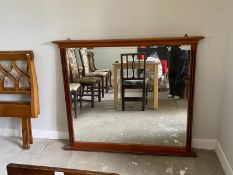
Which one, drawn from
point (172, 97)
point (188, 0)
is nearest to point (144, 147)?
point (172, 97)

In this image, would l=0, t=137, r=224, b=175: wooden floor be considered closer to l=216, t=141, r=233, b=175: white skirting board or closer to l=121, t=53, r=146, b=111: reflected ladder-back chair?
l=216, t=141, r=233, b=175: white skirting board

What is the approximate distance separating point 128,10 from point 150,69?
1.92ft

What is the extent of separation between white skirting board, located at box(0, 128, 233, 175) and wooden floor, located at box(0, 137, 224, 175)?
Result: 0.19 feet

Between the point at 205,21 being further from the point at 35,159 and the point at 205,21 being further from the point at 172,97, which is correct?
the point at 35,159

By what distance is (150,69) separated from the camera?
2291 millimetres

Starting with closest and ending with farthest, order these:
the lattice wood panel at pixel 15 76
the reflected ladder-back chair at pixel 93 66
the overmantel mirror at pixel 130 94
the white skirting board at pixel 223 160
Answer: the white skirting board at pixel 223 160 < the overmantel mirror at pixel 130 94 < the reflected ladder-back chair at pixel 93 66 < the lattice wood panel at pixel 15 76

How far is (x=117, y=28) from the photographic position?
7.46 feet

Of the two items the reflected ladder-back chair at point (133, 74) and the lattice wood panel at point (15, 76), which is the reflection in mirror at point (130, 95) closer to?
the reflected ladder-back chair at point (133, 74)

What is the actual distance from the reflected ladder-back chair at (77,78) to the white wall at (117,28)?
0.48 feet

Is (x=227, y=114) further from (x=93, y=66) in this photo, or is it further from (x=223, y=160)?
(x=93, y=66)

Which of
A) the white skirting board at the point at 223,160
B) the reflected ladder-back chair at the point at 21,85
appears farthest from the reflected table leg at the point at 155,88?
the reflected ladder-back chair at the point at 21,85

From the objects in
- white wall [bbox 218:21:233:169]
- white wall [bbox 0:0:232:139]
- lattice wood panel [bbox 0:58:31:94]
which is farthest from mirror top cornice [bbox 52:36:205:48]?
lattice wood panel [bbox 0:58:31:94]

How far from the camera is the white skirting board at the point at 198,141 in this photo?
2062 millimetres

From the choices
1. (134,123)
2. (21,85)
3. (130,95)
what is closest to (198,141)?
(134,123)
